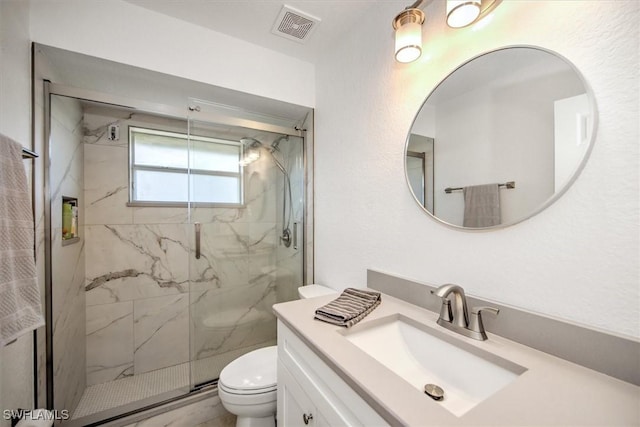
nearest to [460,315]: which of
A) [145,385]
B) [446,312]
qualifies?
[446,312]

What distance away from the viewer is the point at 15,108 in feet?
3.61

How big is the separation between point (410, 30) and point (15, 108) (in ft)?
5.66

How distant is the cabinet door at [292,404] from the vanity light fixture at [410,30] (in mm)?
1396

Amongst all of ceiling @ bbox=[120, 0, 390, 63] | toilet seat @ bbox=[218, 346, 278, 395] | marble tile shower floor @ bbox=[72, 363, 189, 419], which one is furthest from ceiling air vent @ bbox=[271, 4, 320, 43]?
marble tile shower floor @ bbox=[72, 363, 189, 419]

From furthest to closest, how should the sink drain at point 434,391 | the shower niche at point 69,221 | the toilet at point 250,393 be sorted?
the shower niche at point 69,221, the toilet at point 250,393, the sink drain at point 434,391

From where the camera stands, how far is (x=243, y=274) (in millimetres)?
2021

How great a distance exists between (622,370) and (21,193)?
74.4 inches

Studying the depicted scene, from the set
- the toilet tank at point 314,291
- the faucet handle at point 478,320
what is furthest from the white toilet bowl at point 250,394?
the faucet handle at point 478,320

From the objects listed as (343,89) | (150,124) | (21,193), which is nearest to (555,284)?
(343,89)

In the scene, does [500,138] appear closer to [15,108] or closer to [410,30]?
[410,30]

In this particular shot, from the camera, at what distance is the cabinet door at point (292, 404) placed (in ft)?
2.82

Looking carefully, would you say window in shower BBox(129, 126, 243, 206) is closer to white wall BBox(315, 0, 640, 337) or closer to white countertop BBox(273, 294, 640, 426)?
white wall BBox(315, 0, 640, 337)

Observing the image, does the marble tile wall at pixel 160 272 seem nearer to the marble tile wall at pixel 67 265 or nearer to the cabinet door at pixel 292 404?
the marble tile wall at pixel 67 265

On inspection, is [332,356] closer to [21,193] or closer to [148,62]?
Answer: [21,193]
